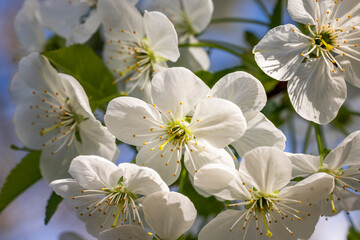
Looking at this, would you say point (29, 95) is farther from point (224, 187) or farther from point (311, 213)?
point (311, 213)

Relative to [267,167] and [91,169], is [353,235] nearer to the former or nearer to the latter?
[267,167]

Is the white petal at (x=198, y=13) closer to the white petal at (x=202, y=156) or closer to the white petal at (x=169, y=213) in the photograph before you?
the white petal at (x=202, y=156)

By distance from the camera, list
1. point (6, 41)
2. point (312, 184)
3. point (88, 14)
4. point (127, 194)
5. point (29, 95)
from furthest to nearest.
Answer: point (6, 41) < point (88, 14) < point (29, 95) < point (127, 194) < point (312, 184)

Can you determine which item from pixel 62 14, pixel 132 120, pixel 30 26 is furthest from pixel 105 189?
pixel 30 26

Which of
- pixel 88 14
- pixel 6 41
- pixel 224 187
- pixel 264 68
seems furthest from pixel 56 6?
pixel 6 41

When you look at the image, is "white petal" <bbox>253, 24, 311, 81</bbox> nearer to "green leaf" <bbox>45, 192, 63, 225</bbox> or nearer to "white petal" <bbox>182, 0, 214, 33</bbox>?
"white petal" <bbox>182, 0, 214, 33</bbox>

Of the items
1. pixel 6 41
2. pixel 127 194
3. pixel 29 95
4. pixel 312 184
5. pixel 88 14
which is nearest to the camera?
pixel 312 184

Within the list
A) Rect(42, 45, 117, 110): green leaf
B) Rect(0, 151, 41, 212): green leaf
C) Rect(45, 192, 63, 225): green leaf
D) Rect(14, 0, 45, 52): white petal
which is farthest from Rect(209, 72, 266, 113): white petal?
Rect(14, 0, 45, 52): white petal

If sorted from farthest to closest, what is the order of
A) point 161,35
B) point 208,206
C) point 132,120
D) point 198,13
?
point 208,206, point 198,13, point 161,35, point 132,120
